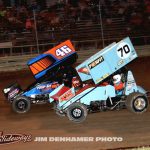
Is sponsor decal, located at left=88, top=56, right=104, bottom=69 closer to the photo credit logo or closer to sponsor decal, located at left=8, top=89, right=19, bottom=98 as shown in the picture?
the photo credit logo

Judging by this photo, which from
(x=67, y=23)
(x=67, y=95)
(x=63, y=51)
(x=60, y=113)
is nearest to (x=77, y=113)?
(x=67, y=95)

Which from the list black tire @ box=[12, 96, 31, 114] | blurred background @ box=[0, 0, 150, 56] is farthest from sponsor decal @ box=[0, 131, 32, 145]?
blurred background @ box=[0, 0, 150, 56]

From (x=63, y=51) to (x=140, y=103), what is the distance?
7.21 feet

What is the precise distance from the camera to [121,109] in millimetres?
10562

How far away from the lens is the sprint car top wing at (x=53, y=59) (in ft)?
35.2

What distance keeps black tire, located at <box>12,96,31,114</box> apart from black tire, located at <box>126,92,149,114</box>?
2519mm

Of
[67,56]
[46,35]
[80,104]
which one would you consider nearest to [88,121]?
[80,104]

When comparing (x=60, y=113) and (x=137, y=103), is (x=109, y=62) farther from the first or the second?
(x=60, y=113)

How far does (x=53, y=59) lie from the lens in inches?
424

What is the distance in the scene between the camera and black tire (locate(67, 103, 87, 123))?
9.64 metres

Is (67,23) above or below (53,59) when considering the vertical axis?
above

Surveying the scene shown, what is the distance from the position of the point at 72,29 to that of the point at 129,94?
801 centimetres

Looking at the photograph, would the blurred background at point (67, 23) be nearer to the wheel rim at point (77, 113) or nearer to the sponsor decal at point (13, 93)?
the sponsor decal at point (13, 93)

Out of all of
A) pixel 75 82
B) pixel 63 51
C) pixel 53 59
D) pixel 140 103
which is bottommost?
pixel 140 103
